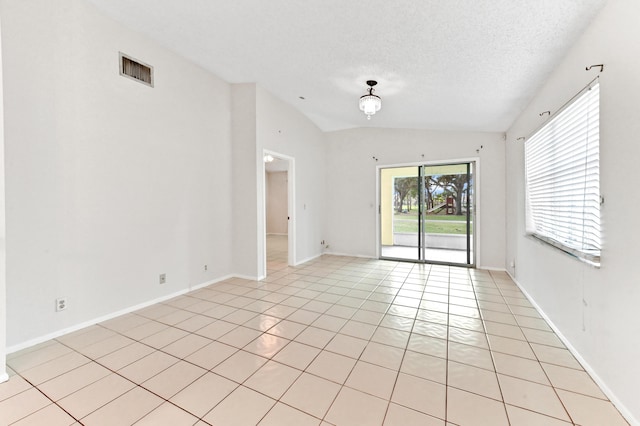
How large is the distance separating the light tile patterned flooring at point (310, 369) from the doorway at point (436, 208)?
6.70 ft

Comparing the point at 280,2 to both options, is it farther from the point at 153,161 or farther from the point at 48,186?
the point at 48,186

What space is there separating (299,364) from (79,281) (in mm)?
2324

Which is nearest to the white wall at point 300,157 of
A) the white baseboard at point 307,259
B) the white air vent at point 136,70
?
the white baseboard at point 307,259

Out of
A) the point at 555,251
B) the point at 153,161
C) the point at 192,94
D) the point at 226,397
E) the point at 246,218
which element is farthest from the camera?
the point at 246,218

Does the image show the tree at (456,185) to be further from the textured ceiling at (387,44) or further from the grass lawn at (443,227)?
the textured ceiling at (387,44)

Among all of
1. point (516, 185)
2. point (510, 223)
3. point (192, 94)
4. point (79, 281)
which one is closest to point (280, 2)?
point (192, 94)

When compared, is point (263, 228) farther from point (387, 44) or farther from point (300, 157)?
point (387, 44)

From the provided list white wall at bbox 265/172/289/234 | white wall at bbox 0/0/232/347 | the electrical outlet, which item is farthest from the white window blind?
white wall at bbox 265/172/289/234

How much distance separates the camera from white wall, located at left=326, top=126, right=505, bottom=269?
15.6 feet

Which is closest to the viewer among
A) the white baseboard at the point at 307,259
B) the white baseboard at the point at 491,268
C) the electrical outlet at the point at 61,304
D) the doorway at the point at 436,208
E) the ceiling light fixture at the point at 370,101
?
the electrical outlet at the point at 61,304

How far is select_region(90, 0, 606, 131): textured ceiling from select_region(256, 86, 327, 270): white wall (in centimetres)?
61

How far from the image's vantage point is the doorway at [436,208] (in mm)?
5043

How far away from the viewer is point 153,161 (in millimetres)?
3207

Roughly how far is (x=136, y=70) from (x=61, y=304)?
259 cm
